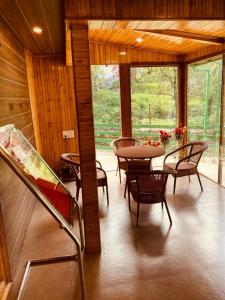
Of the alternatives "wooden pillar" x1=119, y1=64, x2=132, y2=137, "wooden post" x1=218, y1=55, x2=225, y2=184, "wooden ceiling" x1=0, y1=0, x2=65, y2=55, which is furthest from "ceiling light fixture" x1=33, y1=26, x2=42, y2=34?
"wooden post" x1=218, y1=55, x2=225, y2=184

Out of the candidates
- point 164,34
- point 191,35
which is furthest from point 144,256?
point 191,35

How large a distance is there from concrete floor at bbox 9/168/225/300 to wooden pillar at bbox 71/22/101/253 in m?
0.31

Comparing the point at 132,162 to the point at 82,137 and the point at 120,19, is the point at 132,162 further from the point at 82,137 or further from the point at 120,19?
the point at 120,19

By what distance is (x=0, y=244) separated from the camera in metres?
2.17

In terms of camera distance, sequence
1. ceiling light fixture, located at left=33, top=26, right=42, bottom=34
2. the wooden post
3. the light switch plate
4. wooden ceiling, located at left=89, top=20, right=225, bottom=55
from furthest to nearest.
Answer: the light switch plate → the wooden post → ceiling light fixture, located at left=33, top=26, right=42, bottom=34 → wooden ceiling, located at left=89, top=20, right=225, bottom=55

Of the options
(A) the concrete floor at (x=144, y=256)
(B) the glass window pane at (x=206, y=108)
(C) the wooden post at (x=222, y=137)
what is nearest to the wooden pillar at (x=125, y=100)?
(B) the glass window pane at (x=206, y=108)

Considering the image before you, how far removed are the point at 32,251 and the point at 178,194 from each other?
2.55m

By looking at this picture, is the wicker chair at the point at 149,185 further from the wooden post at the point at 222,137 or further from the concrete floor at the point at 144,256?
the wooden post at the point at 222,137

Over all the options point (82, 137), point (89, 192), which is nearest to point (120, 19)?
point (82, 137)

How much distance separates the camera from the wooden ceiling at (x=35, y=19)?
2383mm

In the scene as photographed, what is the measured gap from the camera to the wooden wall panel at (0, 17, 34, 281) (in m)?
2.35

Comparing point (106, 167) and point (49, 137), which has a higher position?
point (49, 137)

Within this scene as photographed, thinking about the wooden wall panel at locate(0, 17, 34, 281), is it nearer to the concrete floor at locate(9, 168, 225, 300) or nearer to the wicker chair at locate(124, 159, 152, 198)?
the concrete floor at locate(9, 168, 225, 300)

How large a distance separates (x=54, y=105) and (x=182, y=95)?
297 centimetres
